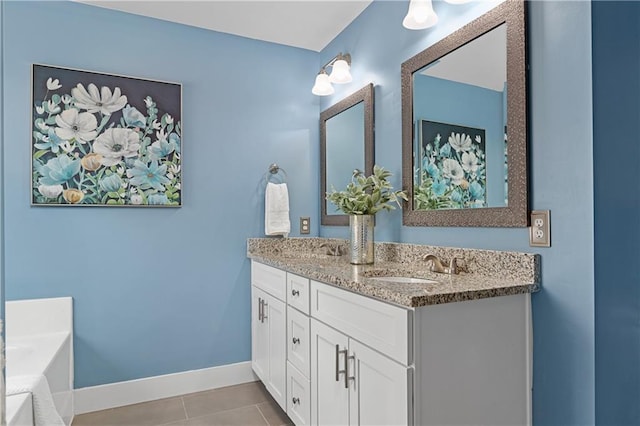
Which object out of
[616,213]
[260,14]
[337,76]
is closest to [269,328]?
[337,76]

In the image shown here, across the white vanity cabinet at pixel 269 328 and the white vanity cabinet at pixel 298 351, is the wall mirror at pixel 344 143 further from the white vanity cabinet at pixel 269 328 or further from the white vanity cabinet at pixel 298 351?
the white vanity cabinet at pixel 298 351

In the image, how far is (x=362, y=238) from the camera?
2.00 meters

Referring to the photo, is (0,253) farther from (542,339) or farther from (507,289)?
(542,339)

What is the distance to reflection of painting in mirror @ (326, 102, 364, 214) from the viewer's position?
8.02 ft

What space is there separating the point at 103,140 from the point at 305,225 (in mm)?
1410

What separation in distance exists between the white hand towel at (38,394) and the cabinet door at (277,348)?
3.31 feet

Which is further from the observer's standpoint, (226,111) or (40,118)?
(226,111)

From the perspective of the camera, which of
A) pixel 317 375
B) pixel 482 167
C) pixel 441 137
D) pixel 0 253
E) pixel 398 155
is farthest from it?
pixel 398 155

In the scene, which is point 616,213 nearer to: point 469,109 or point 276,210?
point 469,109

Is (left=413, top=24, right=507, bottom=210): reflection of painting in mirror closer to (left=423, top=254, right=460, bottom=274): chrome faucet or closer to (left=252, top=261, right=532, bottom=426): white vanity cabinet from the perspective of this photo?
(left=423, top=254, right=460, bottom=274): chrome faucet

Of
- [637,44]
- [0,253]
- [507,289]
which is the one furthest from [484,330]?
[0,253]

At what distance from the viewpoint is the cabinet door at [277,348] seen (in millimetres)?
2070

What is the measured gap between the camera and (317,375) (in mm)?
1705

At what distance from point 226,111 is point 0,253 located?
6.97 ft
